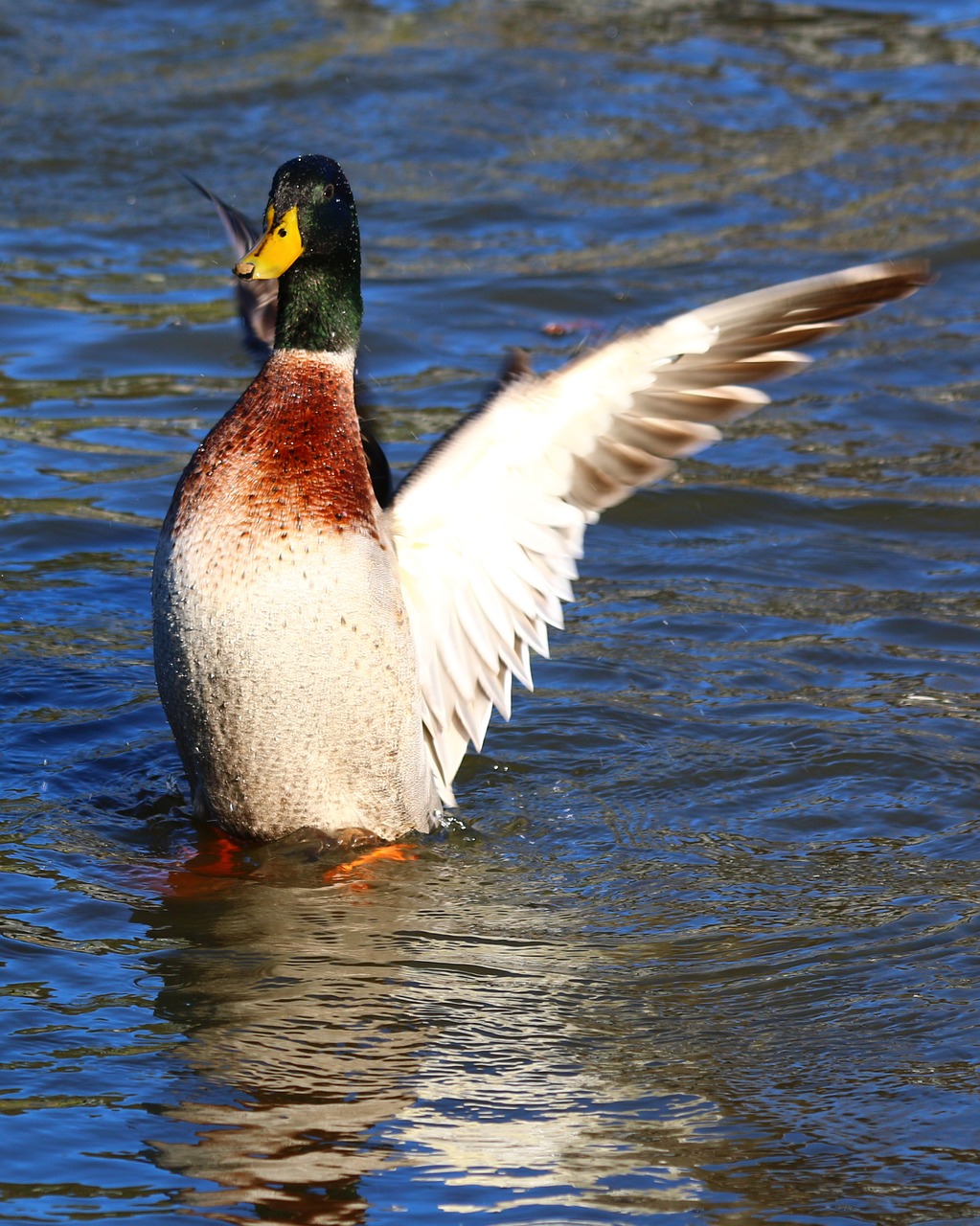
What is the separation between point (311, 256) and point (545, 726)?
1.78 meters

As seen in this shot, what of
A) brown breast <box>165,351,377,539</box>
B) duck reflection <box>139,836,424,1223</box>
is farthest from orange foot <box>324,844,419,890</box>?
brown breast <box>165,351,377,539</box>

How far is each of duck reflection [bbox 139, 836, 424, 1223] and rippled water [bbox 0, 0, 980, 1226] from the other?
1 centimetres

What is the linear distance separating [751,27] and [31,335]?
257 inches

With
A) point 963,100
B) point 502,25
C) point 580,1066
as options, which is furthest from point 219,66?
point 580,1066

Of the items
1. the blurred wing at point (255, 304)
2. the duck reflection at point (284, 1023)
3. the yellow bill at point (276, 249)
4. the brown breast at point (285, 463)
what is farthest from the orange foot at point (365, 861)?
the blurred wing at point (255, 304)

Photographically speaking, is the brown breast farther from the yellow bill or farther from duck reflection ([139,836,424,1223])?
duck reflection ([139,836,424,1223])

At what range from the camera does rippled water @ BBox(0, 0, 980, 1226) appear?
377 centimetres

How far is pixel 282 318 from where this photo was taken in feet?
16.8

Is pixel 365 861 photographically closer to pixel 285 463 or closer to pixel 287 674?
pixel 287 674

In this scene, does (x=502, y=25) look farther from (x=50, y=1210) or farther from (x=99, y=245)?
(x=50, y=1210)

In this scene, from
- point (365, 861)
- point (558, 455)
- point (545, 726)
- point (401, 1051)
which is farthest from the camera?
point (545, 726)

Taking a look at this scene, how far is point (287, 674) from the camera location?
478 centimetres

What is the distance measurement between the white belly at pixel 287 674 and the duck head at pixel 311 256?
628 millimetres

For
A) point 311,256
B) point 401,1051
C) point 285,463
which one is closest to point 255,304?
point 311,256
